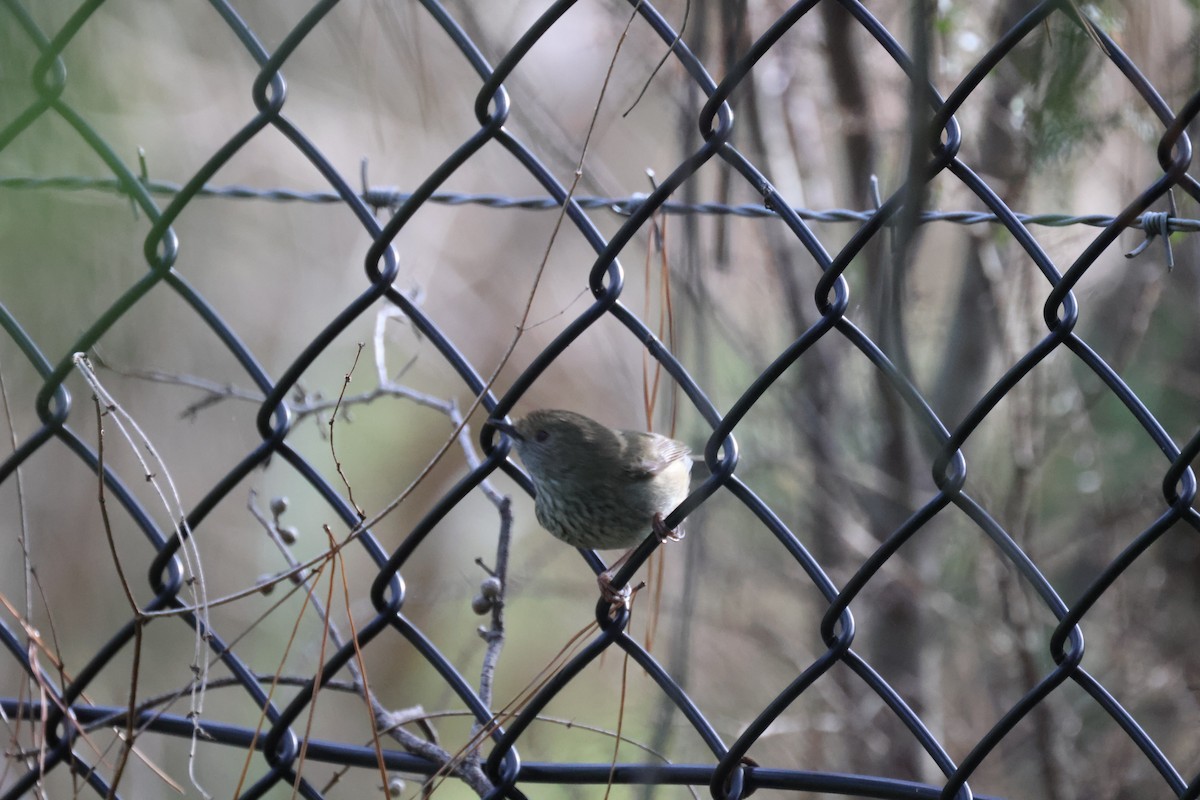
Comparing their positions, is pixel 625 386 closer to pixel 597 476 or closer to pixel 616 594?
pixel 597 476

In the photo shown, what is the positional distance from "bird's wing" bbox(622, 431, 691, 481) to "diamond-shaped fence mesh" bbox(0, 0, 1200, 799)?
0.36 meters

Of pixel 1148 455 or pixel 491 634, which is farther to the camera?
pixel 1148 455

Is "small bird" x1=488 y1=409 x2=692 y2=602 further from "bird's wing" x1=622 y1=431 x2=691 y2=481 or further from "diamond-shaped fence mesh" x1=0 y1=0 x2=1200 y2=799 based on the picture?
"diamond-shaped fence mesh" x1=0 y1=0 x2=1200 y2=799

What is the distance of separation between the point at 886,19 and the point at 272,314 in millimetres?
4266

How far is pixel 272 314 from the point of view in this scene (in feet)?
21.6

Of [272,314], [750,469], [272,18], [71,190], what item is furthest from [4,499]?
[71,190]

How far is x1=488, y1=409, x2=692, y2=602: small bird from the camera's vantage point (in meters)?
2.26

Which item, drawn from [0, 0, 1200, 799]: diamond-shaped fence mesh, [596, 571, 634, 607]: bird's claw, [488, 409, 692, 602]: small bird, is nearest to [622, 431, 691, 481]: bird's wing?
[488, 409, 692, 602]: small bird

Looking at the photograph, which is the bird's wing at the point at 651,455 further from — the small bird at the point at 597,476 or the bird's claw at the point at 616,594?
the bird's claw at the point at 616,594

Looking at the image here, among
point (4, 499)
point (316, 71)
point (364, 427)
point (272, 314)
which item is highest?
point (316, 71)

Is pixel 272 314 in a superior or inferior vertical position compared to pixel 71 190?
superior

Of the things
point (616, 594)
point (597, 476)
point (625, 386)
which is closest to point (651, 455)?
point (597, 476)

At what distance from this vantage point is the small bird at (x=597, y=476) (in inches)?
89.1

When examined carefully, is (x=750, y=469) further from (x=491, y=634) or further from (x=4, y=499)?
(x=4, y=499)
